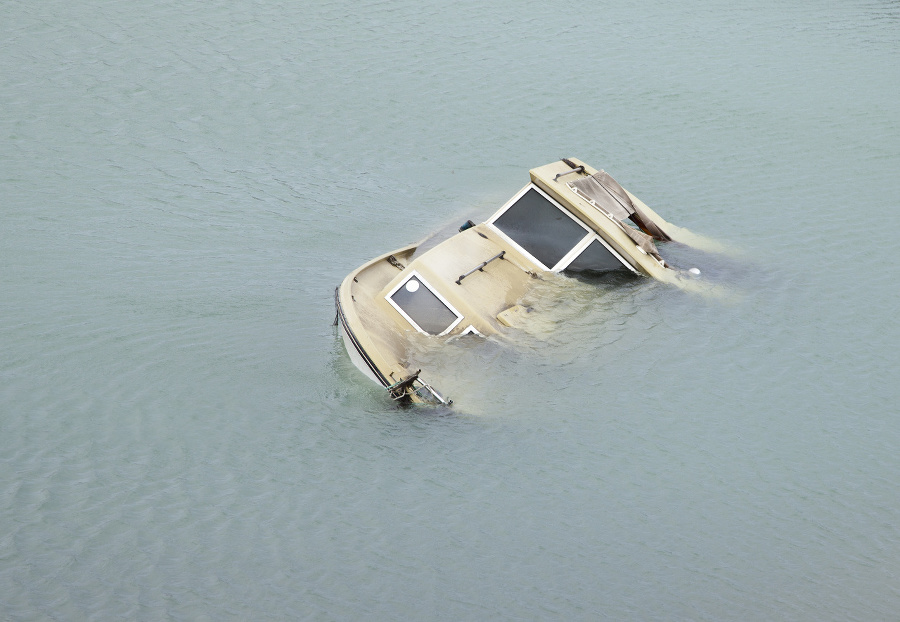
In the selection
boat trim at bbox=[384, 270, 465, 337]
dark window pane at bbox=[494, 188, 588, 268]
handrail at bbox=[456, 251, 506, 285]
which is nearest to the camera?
boat trim at bbox=[384, 270, 465, 337]

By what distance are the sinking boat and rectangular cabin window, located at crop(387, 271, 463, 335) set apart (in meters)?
0.01

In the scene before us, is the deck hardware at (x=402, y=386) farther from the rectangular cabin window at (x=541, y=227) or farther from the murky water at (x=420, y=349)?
the rectangular cabin window at (x=541, y=227)

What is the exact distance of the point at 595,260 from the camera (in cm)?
1330

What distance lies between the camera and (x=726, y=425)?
38.3 feet

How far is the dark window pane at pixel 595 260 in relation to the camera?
13242 millimetres

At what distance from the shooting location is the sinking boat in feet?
37.4

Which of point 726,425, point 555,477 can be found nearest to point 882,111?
point 726,425

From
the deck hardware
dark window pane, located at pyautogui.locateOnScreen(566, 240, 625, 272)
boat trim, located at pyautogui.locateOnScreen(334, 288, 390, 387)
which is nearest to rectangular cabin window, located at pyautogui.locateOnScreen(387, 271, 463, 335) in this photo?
boat trim, located at pyautogui.locateOnScreen(334, 288, 390, 387)

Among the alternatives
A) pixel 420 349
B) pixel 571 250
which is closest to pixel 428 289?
pixel 420 349

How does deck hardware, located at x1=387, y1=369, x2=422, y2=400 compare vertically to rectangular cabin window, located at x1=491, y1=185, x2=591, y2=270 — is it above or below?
below

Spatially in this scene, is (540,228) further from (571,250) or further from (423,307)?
(423,307)

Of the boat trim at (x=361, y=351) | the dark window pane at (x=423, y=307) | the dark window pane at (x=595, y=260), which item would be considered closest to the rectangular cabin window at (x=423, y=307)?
the dark window pane at (x=423, y=307)

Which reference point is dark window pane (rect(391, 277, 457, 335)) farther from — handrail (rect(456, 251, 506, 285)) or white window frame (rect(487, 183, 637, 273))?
white window frame (rect(487, 183, 637, 273))

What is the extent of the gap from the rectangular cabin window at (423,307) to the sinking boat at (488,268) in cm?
1
